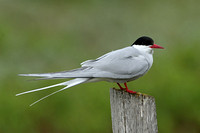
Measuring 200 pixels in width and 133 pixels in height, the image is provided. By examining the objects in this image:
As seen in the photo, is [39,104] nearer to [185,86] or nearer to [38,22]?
[185,86]

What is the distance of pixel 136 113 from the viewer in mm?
2596

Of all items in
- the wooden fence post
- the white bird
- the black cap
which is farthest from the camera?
the black cap

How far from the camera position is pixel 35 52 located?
275 inches

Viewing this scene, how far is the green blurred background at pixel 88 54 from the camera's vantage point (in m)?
4.32

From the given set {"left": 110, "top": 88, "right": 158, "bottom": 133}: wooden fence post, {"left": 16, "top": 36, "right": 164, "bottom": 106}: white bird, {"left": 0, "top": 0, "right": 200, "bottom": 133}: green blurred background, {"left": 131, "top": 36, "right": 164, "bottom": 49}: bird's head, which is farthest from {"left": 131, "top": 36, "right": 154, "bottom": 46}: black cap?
{"left": 0, "top": 0, "right": 200, "bottom": 133}: green blurred background

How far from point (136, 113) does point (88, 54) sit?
4.41 metres

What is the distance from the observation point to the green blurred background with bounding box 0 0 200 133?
4.32 meters

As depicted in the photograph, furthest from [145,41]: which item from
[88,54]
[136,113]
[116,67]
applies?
[88,54]

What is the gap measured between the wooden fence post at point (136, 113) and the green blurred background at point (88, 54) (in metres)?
1.60

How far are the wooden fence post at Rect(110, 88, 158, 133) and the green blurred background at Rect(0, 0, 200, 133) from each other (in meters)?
1.60

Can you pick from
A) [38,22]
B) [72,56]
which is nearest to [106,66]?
[72,56]

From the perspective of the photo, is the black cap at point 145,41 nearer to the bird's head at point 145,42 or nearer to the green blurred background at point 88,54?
the bird's head at point 145,42

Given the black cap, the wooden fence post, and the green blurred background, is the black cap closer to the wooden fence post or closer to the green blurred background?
the wooden fence post

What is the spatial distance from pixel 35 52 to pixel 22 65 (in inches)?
19.9
